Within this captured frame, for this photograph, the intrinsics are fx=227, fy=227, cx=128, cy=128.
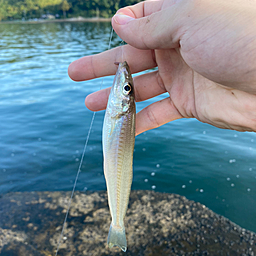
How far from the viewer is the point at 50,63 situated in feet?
69.1

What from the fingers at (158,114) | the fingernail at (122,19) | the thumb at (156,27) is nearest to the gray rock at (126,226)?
the fingers at (158,114)

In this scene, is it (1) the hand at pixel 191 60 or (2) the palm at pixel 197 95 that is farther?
→ (2) the palm at pixel 197 95

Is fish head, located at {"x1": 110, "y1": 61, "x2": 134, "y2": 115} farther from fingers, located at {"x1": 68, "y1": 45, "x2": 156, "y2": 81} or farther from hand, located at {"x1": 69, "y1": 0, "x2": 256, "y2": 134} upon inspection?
fingers, located at {"x1": 68, "y1": 45, "x2": 156, "y2": 81}

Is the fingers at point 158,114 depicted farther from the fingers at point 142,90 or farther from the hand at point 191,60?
the fingers at point 142,90

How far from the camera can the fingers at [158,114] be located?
375 centimetres

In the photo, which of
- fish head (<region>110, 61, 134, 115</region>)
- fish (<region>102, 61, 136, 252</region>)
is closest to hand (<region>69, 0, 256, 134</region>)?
fish head (<region>110, 61, 134, 115</region>)

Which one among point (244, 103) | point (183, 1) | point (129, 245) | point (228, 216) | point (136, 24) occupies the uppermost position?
point (183, 1)

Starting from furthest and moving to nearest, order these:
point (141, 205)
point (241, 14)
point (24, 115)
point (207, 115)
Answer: point (24, 115)
point (141, 205)
point (207, 115)
point (241, 14)

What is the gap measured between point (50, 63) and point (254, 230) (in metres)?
20.6

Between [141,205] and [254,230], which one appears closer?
[254,230]

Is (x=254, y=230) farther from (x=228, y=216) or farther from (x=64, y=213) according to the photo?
(x=64, y=213)

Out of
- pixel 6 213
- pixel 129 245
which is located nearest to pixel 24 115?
pixel 6 213

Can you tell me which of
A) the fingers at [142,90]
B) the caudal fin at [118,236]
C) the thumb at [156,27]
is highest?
the thumb at [156,27]

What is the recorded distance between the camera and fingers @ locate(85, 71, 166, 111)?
12.6 feet
